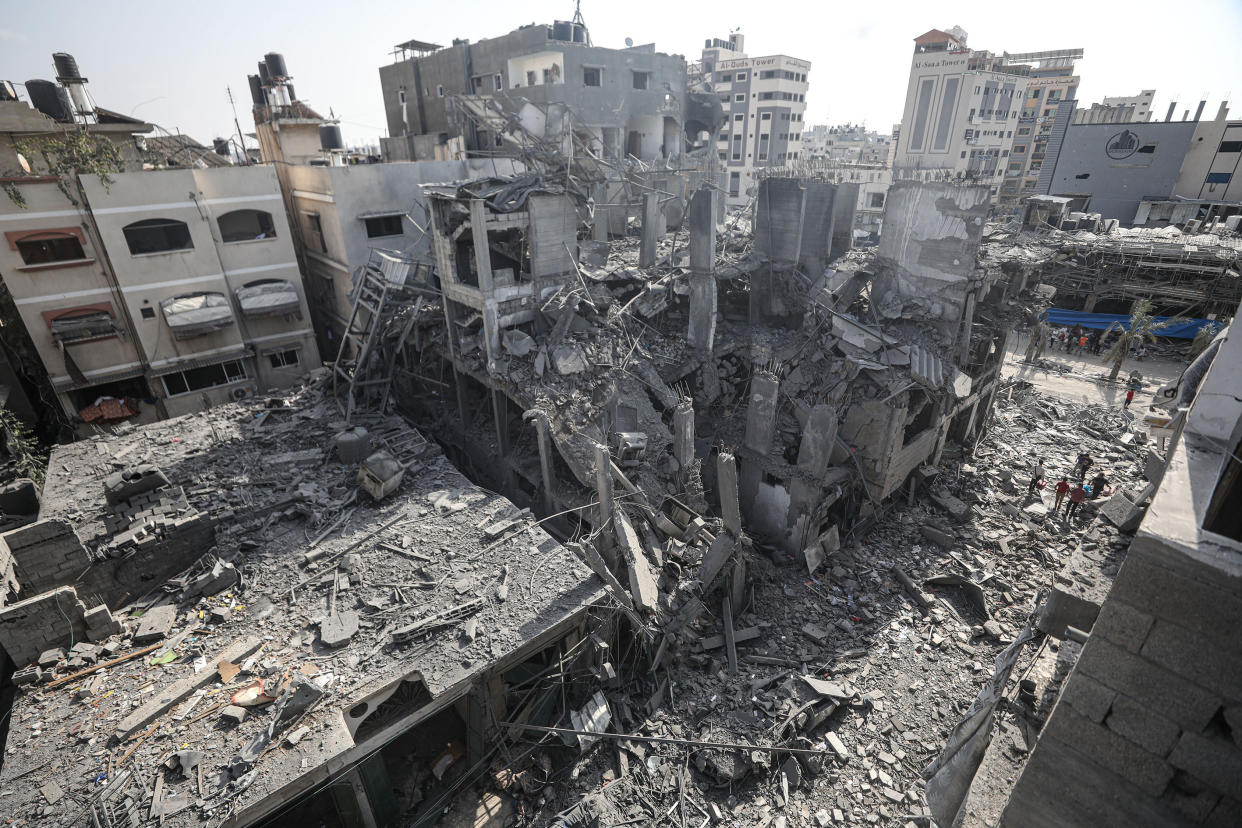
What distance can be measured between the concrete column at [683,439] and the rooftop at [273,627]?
4.21m

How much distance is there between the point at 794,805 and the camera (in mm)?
8688

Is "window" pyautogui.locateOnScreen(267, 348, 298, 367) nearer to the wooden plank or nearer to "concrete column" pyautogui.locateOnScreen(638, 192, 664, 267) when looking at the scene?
"concrete column" pyautogui.locateOnScreen(638, 192, 664, 267)

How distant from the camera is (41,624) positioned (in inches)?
321

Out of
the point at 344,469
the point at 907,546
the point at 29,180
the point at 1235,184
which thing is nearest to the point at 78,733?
the point at 344,469

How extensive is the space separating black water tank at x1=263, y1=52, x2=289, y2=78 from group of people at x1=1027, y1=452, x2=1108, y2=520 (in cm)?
3425

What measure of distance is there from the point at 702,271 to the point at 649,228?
3.61 m

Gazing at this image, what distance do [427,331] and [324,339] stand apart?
1217cm

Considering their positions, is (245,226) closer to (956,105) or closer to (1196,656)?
(1196,656)

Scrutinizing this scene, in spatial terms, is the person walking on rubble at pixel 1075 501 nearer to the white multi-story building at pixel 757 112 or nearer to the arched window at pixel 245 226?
the arched window at pixel 245 226

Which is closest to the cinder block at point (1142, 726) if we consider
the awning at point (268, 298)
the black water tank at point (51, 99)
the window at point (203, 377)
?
the awning at point (268, 298)

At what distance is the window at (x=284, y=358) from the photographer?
23016 mm

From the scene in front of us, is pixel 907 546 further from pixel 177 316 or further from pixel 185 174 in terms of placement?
pixel 185 174

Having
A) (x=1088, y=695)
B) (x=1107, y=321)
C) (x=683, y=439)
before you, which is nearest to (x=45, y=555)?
(x=683, y=439)

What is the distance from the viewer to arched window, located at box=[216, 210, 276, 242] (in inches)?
831
